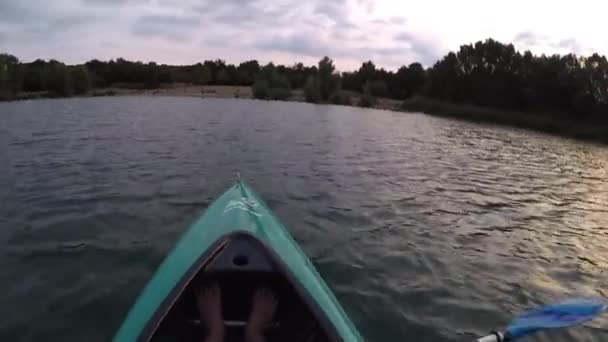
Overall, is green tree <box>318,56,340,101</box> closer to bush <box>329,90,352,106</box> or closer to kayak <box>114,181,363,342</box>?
bush <box>329,90,352,106</box>

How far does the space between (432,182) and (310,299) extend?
1497cm

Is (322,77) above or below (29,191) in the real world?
above

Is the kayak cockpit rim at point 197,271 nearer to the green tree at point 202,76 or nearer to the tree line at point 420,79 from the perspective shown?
the tree line at point 420,79

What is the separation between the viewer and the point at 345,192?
1572cm

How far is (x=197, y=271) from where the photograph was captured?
4.89m

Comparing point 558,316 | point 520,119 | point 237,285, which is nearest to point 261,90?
point 520,119

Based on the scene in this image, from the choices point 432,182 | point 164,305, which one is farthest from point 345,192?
point 164,305

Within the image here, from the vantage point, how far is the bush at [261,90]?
112 meters

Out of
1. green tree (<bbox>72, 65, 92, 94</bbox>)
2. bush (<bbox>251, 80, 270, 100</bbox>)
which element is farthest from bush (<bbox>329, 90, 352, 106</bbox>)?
green tree (<bbox>72, 65, 92, 94</bbox>)

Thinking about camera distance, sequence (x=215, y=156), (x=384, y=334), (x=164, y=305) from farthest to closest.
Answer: (x=215, y=156)
(x=384, y=334)
(x=164, y=305)

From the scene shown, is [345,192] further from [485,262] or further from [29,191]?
[29,191]

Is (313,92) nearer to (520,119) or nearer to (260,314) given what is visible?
(520,119)

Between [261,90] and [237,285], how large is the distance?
10833cm

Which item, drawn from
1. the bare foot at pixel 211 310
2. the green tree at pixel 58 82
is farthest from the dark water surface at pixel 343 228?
the green tree at pixel 58 82
